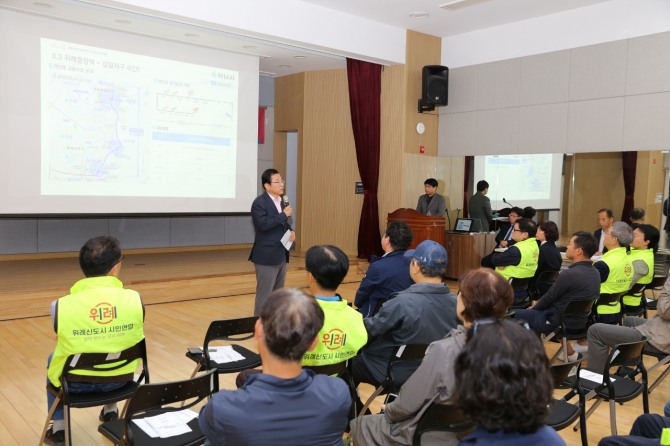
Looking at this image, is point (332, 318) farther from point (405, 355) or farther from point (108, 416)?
point (108, 416)

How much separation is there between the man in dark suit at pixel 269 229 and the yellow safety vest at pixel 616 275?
2.67 metres

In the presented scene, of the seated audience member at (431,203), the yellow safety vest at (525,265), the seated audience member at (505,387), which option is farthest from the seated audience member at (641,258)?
the seated audience member at (505,387)

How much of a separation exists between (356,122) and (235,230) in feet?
10.6

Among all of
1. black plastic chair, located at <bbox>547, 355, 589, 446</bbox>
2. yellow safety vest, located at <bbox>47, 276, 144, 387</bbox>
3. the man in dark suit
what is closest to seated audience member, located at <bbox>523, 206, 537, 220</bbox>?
the man in dark suit

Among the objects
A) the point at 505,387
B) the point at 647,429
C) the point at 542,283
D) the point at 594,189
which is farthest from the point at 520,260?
the point at 505,387

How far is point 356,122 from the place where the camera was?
8.81m

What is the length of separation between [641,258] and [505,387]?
13.6 ft

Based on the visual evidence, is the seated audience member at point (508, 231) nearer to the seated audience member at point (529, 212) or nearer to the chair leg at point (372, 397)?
the seated audience member at point (529, 212)

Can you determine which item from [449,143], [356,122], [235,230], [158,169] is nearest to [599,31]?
[449,143]

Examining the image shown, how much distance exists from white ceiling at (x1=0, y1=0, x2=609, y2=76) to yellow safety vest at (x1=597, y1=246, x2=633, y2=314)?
3769 mm

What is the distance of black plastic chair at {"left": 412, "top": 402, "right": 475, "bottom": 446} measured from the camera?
206 cm

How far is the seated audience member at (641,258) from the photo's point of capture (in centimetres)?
475

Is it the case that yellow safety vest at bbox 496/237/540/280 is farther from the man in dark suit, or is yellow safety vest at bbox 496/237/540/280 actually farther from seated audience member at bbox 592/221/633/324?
the man in dark suit

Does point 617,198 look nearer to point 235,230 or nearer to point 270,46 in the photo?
point 270,46
